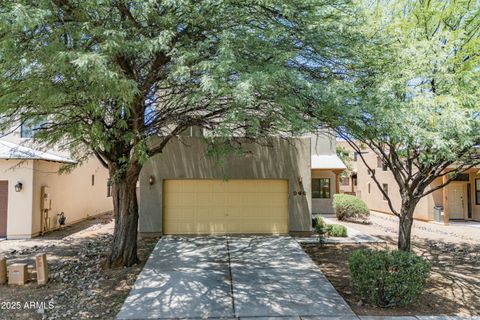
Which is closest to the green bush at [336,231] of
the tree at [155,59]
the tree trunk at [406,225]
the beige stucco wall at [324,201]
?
the tree trunk at [406,225]

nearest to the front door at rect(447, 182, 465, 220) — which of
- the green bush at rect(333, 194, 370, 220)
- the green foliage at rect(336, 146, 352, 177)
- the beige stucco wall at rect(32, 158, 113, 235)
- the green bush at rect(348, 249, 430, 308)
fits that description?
the green bush at rect(333, 194, 370, 220)

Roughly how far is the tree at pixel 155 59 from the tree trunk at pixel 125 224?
65cm

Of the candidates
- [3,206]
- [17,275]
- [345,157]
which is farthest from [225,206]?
[345,157]

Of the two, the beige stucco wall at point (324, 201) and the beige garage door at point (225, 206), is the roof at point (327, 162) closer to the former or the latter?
the beige stucco wall at point (324, 201)

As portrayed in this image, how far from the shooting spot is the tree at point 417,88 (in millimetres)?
7020

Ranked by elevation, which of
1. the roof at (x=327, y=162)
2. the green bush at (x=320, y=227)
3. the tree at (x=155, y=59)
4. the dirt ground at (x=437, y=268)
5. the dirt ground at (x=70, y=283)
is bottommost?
the dirt ground at (x=437, y=268)

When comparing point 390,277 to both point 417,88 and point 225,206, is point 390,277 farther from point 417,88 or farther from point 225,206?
point 225,206

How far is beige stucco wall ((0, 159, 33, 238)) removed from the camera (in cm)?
1326

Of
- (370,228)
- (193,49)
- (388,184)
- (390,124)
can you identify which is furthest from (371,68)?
(388,184)

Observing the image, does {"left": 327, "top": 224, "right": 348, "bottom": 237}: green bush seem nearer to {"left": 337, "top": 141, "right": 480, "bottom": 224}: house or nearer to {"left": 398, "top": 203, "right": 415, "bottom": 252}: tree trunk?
{"left": 398, "top": 203, "right": 415, "bottom": 252}: tree trunk

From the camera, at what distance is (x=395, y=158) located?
30.3 feet

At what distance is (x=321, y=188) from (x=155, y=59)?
1712 cm

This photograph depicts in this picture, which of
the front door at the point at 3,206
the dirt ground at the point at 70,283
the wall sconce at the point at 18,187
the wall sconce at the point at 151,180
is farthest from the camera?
the wall sconce at the point at 151,180

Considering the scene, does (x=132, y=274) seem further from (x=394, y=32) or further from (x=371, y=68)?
(x=394, y=32)
